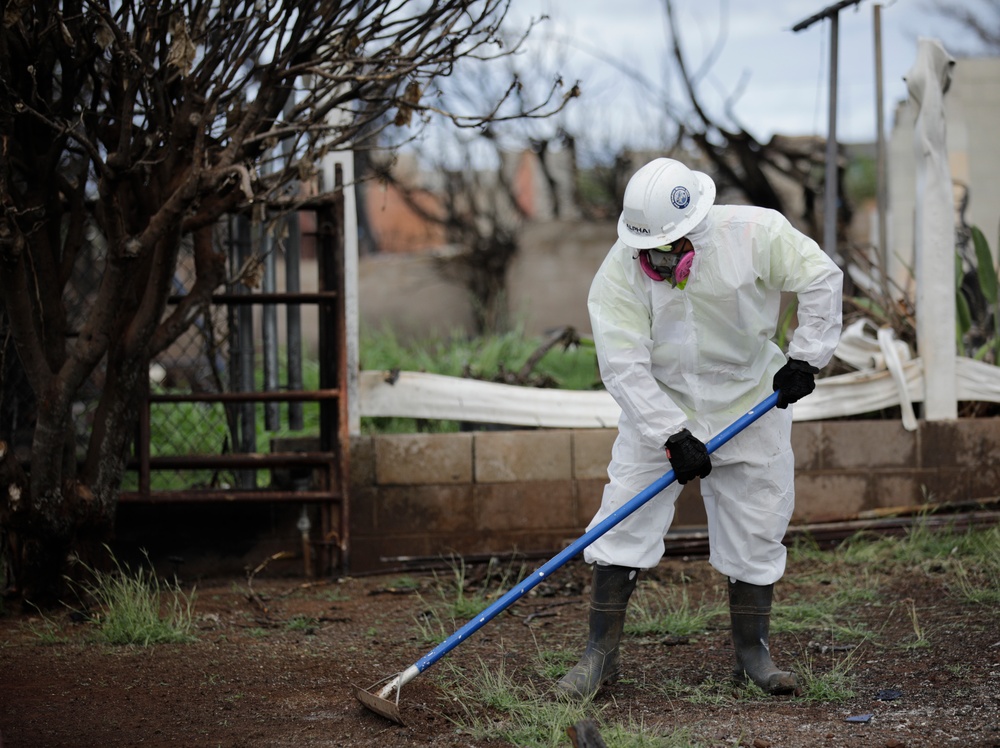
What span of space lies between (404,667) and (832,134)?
453 centimetres

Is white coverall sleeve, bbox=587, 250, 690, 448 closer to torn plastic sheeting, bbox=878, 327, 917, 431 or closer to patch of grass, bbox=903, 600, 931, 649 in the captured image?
patch of grass, bbox=903, 600, 931, 649

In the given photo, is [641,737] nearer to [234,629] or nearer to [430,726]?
[430,726]

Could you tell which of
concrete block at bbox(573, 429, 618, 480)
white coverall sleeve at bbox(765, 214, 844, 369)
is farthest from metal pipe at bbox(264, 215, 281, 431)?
white coverall sleeve at bbox(765, 214, 844, 369)

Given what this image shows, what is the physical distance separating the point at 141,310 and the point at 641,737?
2766 millimetres

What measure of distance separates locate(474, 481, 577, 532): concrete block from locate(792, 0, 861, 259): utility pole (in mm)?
2320

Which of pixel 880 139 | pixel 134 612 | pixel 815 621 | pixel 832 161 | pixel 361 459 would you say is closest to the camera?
pixel 134 612

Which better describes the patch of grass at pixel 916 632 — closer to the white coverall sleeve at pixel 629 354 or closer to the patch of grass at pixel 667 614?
the patch of grass at pixel 667 614

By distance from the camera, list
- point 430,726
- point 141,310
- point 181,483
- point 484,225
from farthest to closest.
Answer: point 484,225 → point 181,483 → point 141,310 → point 430,726

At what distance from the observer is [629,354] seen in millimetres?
3713

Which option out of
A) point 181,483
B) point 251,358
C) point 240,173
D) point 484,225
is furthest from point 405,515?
point 484,225

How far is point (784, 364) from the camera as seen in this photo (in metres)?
3.96

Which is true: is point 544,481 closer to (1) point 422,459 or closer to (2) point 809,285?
(1) point 422,459

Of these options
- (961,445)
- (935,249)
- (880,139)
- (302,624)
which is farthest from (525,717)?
(880,139)

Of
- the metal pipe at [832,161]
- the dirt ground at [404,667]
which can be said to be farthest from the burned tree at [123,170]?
the metal pipe at [832,161]
